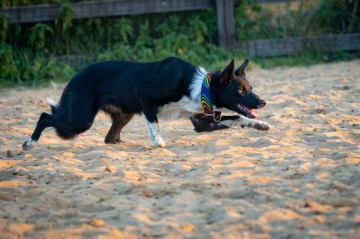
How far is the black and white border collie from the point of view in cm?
409

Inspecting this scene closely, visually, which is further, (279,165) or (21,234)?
(279,165)

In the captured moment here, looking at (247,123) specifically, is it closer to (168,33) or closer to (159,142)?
(159,142)

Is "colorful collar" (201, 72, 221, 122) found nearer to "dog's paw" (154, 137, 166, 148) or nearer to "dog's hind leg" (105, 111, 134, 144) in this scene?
"dog's paw" (154, 137, 166, 148)

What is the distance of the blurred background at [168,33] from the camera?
332 inches

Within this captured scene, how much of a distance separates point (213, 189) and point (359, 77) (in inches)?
216

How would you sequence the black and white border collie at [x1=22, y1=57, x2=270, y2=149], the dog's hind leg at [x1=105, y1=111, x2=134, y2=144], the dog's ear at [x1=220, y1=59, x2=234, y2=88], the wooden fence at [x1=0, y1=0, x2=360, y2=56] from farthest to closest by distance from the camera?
the wooden fence at [x1=0, y1=0, x2=360, y2=56]
the dog's hind leg at [x1=105, y1=111, x2=134, y2=144]
the black and white border collie at [x1=22, y1=57, x2=270, y2=149]
the dog's ear at [x1=220, y1=59, x2=234, y2=88]

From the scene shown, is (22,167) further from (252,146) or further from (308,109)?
(308,109)

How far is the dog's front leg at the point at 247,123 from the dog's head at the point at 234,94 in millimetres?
208

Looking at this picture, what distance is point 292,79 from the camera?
7406 mm

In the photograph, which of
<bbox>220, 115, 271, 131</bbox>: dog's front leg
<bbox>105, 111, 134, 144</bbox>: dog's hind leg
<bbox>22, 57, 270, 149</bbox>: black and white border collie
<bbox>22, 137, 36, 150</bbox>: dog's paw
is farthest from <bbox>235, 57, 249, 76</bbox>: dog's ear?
<bbox>22, 137, 36, 150</bbox>: dog's paw

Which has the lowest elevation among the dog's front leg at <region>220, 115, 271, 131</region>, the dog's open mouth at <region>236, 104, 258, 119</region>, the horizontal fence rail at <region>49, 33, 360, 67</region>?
the dog's front leg at <region>220, 115, 271, 131</region>

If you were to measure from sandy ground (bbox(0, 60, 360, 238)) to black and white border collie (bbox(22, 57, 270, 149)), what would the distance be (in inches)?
9.2

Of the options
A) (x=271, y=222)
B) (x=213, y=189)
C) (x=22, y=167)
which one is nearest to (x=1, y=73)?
(x=22, y=167)

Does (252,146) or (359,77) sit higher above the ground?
(359,77)
